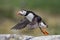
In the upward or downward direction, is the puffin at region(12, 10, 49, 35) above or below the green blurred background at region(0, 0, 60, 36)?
below

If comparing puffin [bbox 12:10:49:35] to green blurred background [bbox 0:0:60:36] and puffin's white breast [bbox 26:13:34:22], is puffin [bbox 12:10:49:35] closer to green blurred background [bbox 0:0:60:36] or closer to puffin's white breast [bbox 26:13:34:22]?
puffin's white breast [bbox 26:13:34:22]

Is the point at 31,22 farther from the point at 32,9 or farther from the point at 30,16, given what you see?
the point at 32,9

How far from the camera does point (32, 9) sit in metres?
9.03

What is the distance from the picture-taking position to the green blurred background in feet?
26.2

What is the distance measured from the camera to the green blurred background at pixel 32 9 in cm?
800

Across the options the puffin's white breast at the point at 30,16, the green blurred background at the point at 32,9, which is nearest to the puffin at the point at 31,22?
the puffin's white breast at the point at 30,16

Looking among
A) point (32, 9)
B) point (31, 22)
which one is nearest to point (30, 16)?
point (31, 22)

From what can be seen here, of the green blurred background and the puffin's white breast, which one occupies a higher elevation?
the green blurred background

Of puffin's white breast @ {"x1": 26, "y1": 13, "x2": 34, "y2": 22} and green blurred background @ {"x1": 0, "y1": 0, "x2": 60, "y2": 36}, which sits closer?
puffin's white breast @ {"x1": 26, "y1": 13, "x2": 34, "y2": 22}

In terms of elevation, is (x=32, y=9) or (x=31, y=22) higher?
(x=32, y=9)

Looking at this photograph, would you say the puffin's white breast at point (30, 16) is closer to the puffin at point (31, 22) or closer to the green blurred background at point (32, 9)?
the puffin at point (31, 22)

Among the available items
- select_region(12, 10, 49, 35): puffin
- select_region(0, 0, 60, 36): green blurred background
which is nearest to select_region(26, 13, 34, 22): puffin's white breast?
select_region(12, 10, 49, 35): puffin

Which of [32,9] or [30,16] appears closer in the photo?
[30,16]

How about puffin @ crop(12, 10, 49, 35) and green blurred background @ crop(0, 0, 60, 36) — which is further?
green blurred background @ crop(0, 0, 60, 36)
